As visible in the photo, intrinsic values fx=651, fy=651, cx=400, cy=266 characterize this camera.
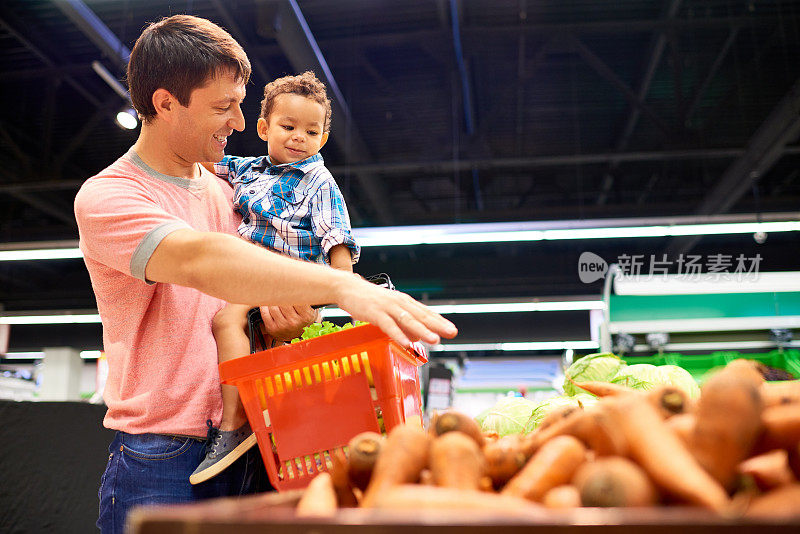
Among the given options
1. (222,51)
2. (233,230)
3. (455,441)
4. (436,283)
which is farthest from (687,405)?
(436,283)

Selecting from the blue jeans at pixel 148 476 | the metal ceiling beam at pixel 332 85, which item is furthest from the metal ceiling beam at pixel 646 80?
the blue jeans at pixel 148 476

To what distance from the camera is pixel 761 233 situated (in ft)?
24.6

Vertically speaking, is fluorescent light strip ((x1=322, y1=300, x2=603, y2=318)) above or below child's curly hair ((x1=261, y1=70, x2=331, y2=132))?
below

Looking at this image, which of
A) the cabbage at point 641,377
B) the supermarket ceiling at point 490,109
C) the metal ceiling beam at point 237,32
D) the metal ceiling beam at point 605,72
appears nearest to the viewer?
the cabbage at point 641,377

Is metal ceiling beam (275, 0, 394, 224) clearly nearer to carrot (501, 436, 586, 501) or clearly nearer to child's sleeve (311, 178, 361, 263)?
child's sleeve (311, 178, 361, 263)

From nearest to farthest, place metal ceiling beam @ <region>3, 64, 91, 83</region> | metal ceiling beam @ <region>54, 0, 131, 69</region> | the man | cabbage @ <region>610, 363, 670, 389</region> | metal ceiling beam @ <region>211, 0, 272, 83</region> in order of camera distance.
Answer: the man < cabbage @ <region>610, 363, 670, 389</region> < metal ceiling beam @ <region>54, 0, 131, 69</region> < metal ceiling beam @ <region>211, 0, 272, 83</region> < metal ceiling beam @ <region>3, 64, 91, 83</region>

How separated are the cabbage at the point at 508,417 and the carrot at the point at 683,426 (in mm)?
1369

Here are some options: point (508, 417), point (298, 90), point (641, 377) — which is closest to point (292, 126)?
point (298, 90)

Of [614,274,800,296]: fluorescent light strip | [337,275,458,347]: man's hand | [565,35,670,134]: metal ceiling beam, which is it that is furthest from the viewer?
[565,35,670,134]: metal ceiling beam

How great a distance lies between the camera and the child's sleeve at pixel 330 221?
2148 mm

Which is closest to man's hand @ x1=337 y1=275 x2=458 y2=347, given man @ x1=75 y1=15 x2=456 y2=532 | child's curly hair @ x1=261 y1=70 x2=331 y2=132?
man @ x1=75 y1=15 x2=456 y2=532

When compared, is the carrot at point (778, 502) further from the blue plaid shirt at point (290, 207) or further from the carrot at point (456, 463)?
the blue plaid shirt at point (290, 207)

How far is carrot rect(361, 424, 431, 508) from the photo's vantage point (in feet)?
2.87

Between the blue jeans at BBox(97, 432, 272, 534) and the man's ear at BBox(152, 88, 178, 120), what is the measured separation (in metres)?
0.86
